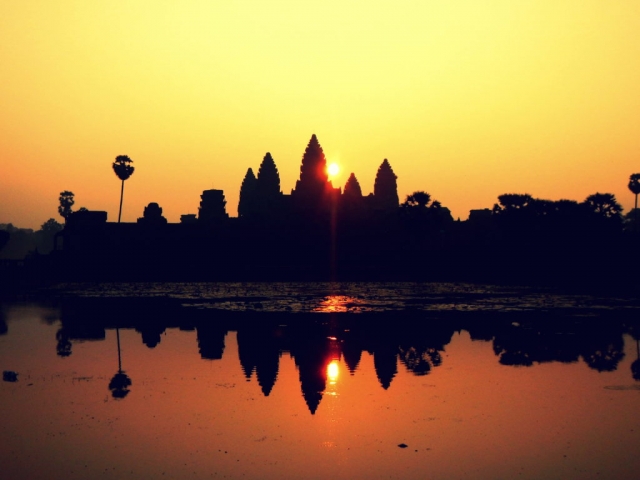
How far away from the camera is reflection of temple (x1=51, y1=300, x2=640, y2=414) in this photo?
21500 mm

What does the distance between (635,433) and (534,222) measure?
8972 centimetres

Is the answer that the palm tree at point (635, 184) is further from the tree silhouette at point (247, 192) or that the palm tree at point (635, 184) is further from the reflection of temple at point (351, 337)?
the reflection of temple at point (351, 337)

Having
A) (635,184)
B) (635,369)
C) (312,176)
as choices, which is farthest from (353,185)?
(635,369)

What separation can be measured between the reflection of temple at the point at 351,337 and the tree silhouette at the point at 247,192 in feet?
379

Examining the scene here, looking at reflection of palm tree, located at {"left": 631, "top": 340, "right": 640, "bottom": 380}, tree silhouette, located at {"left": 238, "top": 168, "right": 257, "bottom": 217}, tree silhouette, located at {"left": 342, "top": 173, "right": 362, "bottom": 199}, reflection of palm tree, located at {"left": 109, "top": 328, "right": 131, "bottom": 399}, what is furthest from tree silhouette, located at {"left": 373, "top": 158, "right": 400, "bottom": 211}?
reflection of palm tree, located at {"left": 109, "top": 328, "right": 131, "bottom": 399}

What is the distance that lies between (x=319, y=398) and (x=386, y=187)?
5635 inches

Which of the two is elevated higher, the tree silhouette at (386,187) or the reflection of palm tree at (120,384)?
the tree silhouette at (386,187)

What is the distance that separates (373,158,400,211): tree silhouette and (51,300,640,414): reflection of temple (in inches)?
4727

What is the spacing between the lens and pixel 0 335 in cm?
2867

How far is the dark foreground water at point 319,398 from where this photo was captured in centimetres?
1216

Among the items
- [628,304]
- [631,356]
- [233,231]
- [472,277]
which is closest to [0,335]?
[631,356]

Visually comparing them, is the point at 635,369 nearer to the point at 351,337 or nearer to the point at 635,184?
the point at 351,337

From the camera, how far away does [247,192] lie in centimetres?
15762

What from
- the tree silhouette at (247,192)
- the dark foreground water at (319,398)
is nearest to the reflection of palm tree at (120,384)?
the dark foreground water at (319,398)
